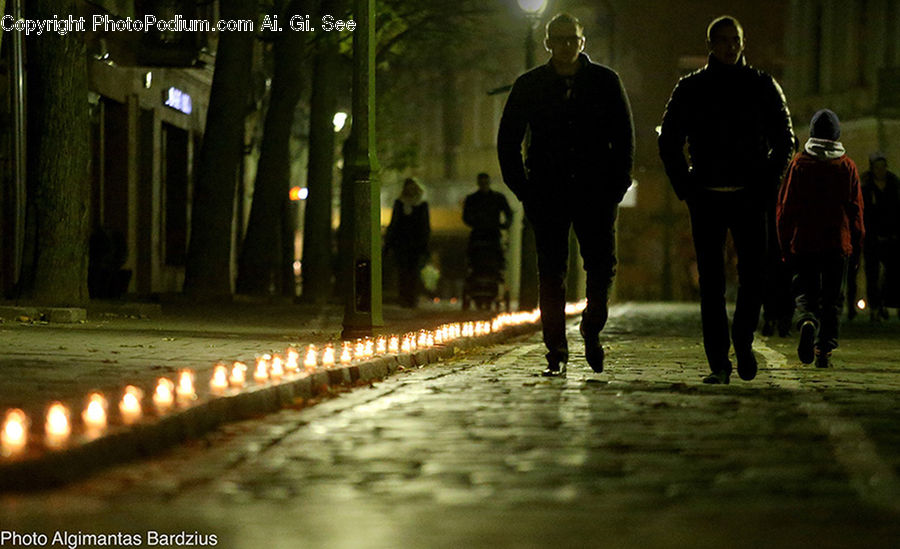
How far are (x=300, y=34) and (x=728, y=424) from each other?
760 inches

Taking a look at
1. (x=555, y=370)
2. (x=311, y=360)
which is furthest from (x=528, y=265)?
(x=311, y=360)

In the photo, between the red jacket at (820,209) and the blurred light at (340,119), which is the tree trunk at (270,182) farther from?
the red jacket at (820,209)

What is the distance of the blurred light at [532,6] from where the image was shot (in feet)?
77.7

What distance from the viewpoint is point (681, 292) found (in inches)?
2117

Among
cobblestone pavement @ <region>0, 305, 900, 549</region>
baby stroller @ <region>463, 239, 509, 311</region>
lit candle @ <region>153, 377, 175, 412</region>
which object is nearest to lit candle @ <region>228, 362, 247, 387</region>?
cobblestone pavement @ <region>0, 305, 900, 549</region>

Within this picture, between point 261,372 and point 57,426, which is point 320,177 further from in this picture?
point 57,426

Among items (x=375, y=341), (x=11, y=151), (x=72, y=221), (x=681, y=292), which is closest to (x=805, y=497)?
(x=375, y=341)

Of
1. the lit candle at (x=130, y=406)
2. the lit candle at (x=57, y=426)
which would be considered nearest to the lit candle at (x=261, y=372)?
the lit candle at (x=130, y=406)

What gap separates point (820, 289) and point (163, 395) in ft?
19.9

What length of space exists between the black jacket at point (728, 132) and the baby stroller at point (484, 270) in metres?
14.0

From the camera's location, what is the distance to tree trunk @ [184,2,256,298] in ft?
82.9

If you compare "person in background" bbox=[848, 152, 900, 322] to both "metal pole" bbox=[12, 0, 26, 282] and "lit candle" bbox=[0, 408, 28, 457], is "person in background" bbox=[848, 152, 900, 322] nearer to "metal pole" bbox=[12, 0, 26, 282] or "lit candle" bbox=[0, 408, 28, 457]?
"metal pole" bbox=[12, 0, 26, 282]

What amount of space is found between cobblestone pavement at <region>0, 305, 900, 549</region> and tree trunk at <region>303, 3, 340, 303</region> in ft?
57.0

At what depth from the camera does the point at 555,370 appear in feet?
40.6
